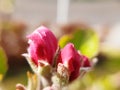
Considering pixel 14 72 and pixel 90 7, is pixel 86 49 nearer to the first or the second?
pixel 14 72

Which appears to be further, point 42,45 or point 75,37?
point 75,37

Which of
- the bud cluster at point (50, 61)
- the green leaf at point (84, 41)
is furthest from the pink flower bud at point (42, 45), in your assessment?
the green leaf at point (84, 41)

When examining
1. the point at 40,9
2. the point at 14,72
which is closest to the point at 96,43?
the point at 14,72

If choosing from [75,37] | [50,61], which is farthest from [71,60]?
[75,37]

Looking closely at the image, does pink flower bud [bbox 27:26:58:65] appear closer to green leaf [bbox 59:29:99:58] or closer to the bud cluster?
the bud cluster

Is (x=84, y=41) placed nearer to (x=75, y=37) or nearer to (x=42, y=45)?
(x=75, y=37)

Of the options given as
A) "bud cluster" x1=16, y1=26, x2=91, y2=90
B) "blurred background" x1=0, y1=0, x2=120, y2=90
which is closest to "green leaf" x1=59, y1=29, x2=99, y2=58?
"blurred background" x1=0, y1=0, x2=120, y2=90
